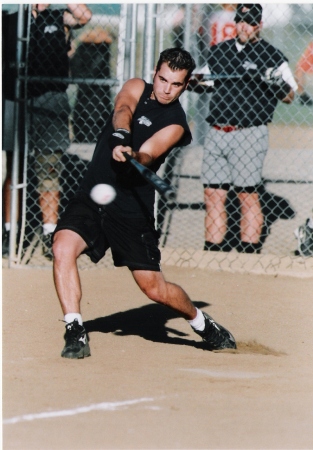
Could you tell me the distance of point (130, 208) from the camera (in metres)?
5.46

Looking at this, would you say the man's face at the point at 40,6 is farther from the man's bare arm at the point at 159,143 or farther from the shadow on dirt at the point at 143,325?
the man's bare arm at the point at 159,143

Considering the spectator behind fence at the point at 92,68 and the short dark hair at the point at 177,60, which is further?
the spectator behind fence at the point at 92,68

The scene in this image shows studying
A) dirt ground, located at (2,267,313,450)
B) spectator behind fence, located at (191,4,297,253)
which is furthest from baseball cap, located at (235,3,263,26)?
dirt ground, located at (2,267,313,450)

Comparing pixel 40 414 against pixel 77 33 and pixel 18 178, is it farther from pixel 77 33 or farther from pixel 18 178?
pixel 77 33

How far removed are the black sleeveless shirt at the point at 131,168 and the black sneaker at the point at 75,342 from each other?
757 mm

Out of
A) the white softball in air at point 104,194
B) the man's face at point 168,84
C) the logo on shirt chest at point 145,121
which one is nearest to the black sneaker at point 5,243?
the white softball in air at point 104,194

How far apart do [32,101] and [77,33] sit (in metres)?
4.05

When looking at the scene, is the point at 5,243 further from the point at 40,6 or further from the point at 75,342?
the point at 75,342

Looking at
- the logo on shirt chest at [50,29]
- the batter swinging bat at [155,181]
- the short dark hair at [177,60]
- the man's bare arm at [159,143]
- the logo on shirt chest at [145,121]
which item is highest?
the logo on shirt chest at [50,29]

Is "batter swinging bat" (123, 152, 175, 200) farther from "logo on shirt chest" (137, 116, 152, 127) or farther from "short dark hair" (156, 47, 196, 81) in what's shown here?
"short dark hair" (156, 47, 196, 81)

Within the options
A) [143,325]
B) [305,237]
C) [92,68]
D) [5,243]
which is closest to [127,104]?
[143,325]

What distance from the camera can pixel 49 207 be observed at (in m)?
8.73

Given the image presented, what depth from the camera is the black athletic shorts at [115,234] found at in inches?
212

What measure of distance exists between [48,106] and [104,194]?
3498 millimetres
